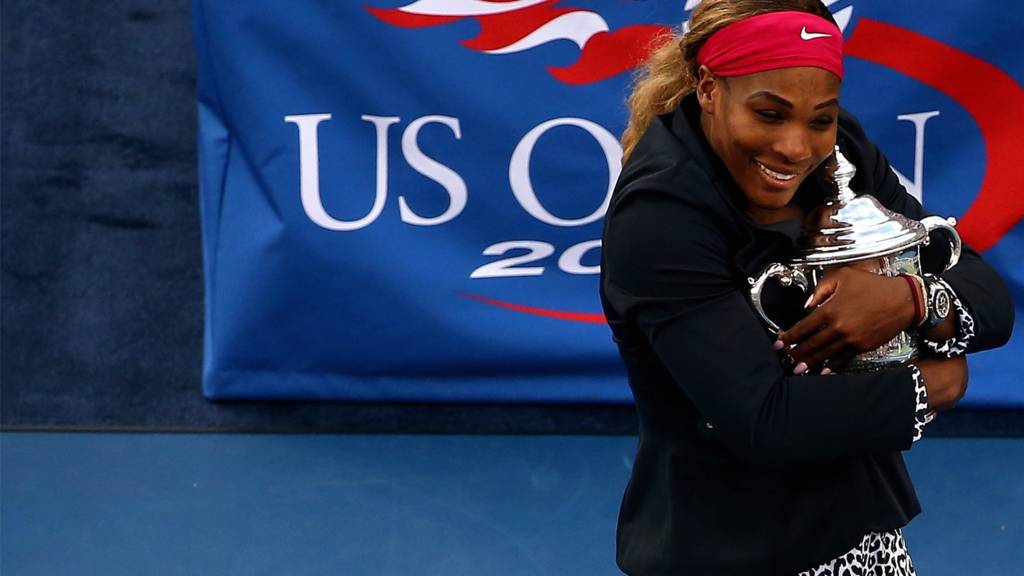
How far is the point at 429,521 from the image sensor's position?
3.31 metres

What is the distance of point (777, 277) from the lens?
153 centimetres

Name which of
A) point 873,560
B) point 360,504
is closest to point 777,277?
point 873,560

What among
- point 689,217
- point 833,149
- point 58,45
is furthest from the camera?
point 58,45

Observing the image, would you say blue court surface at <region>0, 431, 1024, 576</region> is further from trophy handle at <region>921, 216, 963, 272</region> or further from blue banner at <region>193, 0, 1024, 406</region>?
trophy handle at <region>921, 216, 963, 272</region>

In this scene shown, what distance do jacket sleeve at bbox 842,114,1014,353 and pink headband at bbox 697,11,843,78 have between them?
0.24 metres

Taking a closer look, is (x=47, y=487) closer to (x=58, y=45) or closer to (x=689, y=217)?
(x=58, y=45)

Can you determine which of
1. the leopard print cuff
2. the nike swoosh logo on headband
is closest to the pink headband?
the nike swoosh logo on headband

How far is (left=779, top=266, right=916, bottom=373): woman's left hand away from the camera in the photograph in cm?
150

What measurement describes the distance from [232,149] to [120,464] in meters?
0.88

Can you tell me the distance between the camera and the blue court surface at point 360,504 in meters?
3.15

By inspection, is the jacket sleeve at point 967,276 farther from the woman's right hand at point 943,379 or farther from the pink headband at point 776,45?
the pink headband at point 776,45

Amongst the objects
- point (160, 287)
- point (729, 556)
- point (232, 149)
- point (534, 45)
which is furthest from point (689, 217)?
point (160, 287)

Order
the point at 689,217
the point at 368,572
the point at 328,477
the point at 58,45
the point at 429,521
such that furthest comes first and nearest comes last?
the point at 58,45
the point at 328,477
the point at 429,521
the point at 368,572
the point at 689,217

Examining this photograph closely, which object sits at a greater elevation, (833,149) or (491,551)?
(833,149)
